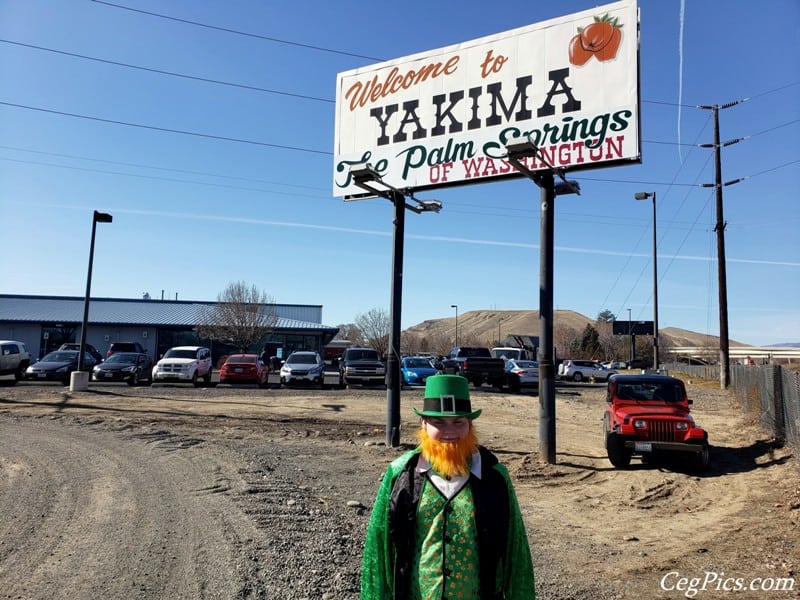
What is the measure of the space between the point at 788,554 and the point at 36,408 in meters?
17.9

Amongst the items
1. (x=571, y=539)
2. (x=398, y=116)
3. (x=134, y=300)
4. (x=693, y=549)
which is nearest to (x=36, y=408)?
(x=398, y=116)

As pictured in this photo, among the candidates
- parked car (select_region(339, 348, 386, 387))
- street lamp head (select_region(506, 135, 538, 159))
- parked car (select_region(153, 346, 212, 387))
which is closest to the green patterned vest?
street lamp head (select_region(506, 135, 538, 159))

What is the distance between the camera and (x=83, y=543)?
577 cm

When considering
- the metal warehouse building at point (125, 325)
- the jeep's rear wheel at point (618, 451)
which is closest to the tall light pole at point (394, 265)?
the jeep's rear wheel at point (618, 451)

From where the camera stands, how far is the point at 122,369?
2578cm

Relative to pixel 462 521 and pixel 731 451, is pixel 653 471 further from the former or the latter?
pixel 462 521

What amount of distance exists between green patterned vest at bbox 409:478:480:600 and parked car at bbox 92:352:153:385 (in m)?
26.2

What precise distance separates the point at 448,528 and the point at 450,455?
307mm

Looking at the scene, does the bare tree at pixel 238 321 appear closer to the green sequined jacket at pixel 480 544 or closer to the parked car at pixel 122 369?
the parked car at pixel 122 369

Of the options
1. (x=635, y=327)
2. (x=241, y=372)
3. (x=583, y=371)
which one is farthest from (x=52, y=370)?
(x=635, y=327)

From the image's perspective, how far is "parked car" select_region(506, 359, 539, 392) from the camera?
28.6 m

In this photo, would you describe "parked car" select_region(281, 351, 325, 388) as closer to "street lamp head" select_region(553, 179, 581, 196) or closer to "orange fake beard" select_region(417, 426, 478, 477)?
"street lamp head" select_region(553, 179, 581, 196)

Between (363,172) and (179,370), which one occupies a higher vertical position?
(363,172)

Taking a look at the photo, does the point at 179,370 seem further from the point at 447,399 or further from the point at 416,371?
the point at 447,399
